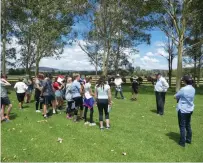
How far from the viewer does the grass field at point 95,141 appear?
8.94 m

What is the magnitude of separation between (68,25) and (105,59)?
5.81 m

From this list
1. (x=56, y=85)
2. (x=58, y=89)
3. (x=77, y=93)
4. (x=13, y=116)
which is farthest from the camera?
(x=58, y=89)

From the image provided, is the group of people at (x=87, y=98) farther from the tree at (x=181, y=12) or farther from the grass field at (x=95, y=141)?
the tree at (x=181, y=12)

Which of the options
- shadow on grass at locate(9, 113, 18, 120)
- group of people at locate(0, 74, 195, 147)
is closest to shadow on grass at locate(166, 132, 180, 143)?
group of people at locate(0, 74, 195, 147)

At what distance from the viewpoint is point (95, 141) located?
10.4 metres

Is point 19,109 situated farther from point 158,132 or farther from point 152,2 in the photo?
point 152,2

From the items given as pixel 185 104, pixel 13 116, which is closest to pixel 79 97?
pixel 13 116

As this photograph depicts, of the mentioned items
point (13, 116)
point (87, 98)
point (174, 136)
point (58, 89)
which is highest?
point (58, 89)

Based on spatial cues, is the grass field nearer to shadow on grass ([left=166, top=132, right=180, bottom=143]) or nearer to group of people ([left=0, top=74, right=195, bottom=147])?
shadow on grass ([left=166, top=132, right=180, bottom=143])

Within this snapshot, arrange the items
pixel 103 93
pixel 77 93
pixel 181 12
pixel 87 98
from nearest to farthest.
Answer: pixel 103 93, pixel 87 98, pixel 77 93, pixel 181 12

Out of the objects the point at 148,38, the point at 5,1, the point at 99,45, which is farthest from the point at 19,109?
the point at 99,45

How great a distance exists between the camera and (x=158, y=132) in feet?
39.2

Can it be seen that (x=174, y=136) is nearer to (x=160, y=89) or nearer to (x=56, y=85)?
(x=160, y=89)

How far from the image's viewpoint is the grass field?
894 centimetres
